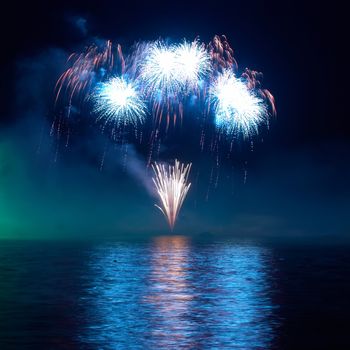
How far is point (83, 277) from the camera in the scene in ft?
156

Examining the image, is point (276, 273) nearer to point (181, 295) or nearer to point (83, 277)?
point (83, 277)

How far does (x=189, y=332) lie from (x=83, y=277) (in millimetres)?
25946

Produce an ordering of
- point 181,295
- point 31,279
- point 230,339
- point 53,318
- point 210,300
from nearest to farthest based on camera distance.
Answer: point 230,339, point 53,318, point 210,300, point 181,295, point 31,279

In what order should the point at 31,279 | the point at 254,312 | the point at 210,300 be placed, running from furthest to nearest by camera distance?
1. the point at 31,279
2. the point at 210,300
3. the point at 254,312

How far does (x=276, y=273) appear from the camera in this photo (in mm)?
52438

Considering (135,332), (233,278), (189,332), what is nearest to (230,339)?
(189,332)

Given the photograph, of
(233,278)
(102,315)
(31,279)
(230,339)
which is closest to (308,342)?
(230,339)

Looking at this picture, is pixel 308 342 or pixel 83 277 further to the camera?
pixel 83 277

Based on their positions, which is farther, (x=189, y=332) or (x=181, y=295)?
(x=181, y=295)

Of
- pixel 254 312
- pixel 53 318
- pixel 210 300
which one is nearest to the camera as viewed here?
pixel 53 318

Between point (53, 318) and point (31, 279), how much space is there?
1985 centimetres

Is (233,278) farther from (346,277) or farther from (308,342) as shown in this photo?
(308,342)

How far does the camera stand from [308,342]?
21.5 meters

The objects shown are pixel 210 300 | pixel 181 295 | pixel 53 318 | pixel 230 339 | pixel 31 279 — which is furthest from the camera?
pixel 31 279
